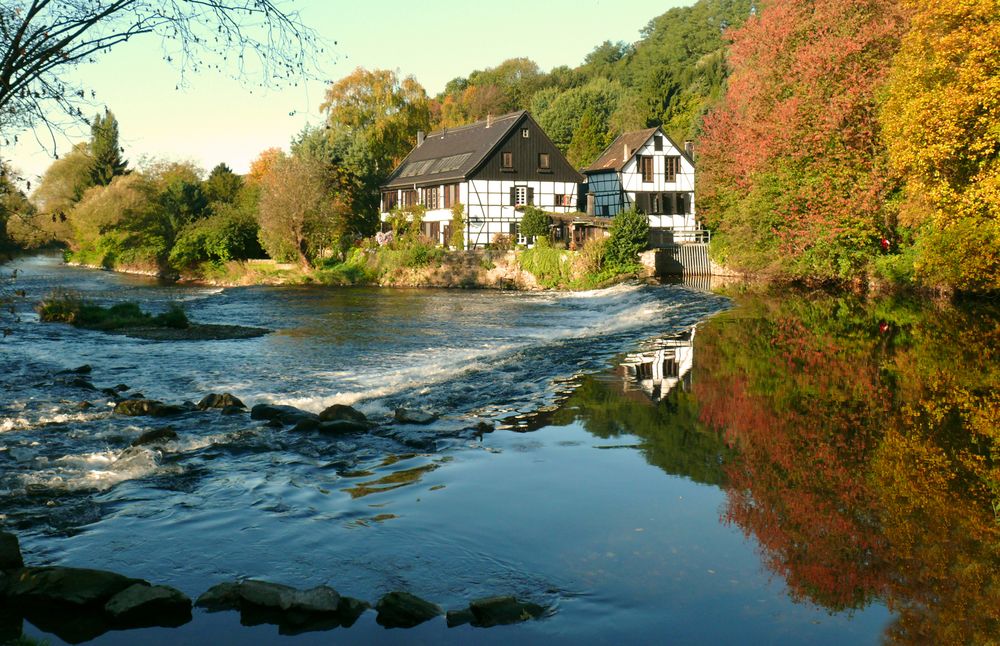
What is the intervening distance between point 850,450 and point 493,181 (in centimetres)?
4947

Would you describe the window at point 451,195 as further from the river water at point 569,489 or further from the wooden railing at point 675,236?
the river water at point 569,489

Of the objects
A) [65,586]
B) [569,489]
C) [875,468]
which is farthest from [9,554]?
[875,468]

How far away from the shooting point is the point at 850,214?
126ft

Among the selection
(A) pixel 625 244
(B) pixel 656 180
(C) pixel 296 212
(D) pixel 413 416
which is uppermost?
(B) pixel 656 180

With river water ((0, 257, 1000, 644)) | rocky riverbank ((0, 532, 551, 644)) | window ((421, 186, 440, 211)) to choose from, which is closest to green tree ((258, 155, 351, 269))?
window ((421, 186, 440, 211))

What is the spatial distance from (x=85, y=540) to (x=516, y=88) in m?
112

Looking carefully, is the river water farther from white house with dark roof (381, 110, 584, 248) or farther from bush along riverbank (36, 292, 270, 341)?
white house with dark roof (381, 110, 584, 248)

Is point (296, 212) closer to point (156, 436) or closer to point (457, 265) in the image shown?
point (457, 265)

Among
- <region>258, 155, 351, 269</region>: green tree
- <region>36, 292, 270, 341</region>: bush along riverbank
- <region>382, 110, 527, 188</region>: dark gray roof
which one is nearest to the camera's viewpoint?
<region>36, 292, 270, 341</region>: bush along riverbank

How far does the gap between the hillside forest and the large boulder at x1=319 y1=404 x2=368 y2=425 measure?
556 centimetres

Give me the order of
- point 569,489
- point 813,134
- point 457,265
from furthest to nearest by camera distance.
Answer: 1. point 457,265
2. point 813,134
3. point 569,489

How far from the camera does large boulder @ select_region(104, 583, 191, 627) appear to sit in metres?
7.12

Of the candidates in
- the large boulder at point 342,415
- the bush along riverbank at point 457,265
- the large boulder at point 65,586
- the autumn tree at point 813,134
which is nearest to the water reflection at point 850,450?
the large boulder at point 342,415

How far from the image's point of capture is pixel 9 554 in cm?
784
